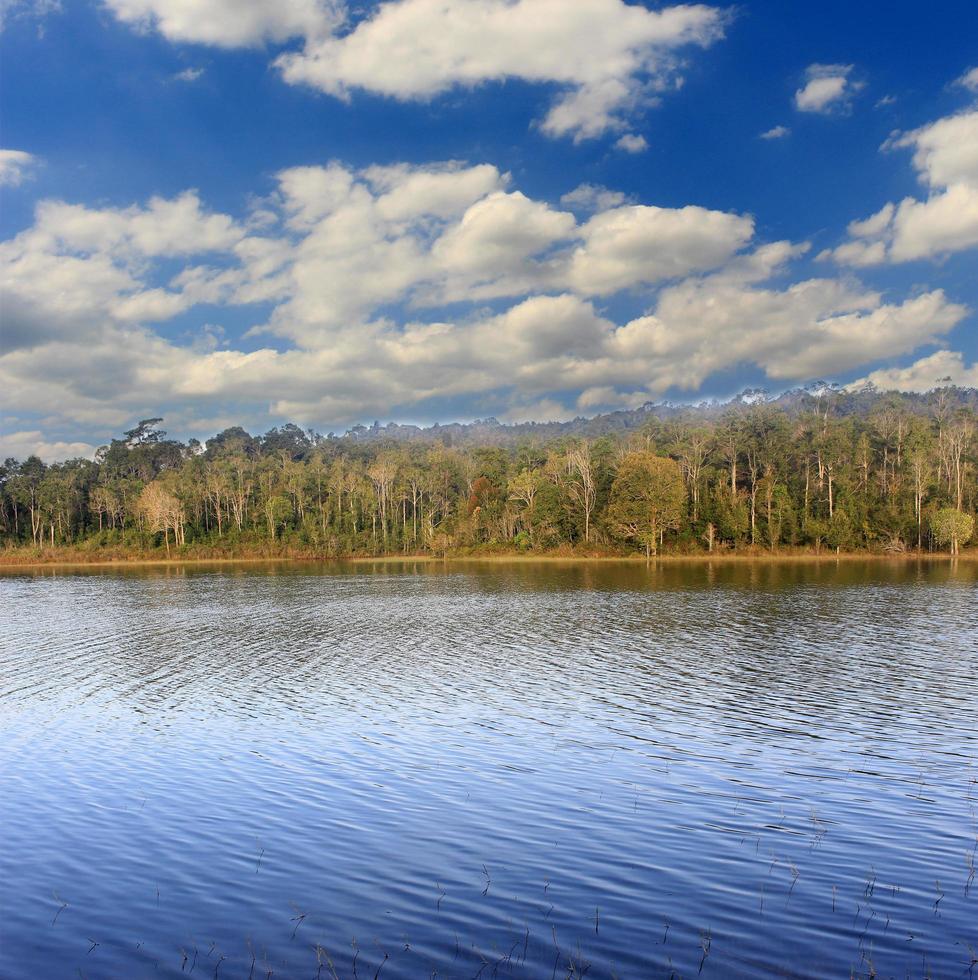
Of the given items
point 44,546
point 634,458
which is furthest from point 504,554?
point 44,546

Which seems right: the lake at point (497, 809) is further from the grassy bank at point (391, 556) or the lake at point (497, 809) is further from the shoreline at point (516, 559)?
the grassy bank at point (391, 556)

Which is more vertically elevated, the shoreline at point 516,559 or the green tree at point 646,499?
the green tree at point 646,499

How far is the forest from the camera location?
98.9m

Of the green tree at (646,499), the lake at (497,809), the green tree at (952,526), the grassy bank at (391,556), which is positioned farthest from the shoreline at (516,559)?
the lake at (497,809)

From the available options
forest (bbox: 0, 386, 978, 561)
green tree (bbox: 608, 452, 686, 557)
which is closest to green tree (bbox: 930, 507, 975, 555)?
forest (bbox: 0, 386, 978, 561)

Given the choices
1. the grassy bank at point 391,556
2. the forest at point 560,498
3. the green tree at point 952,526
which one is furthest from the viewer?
the forest at point 560,498

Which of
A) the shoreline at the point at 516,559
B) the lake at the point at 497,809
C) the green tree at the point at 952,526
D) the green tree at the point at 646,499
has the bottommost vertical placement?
the shoreline at the point at 516,559

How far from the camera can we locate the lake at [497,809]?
28.1 ft

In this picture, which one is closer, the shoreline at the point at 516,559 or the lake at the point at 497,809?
the lake at the point at 497,809

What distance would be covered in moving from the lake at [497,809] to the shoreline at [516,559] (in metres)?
62.8

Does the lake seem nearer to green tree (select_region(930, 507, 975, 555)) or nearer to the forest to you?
green tree (select_region(930, 507, 975, 555))

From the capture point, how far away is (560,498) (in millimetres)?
108750

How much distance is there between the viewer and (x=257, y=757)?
1684 cm

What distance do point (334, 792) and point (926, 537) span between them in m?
102
